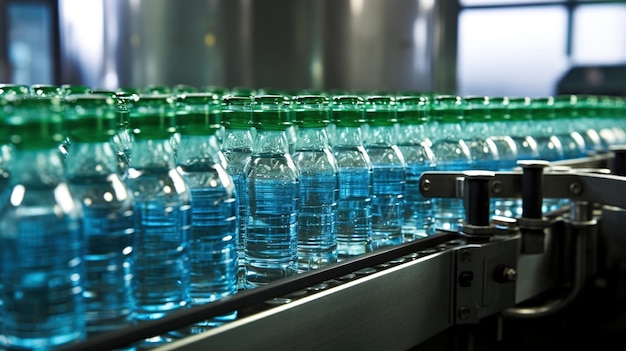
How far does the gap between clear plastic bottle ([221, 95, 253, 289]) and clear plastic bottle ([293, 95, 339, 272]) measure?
88 millimetres

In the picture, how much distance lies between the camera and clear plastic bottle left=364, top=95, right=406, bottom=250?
1.39 m

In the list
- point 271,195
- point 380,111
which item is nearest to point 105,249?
point 271,195

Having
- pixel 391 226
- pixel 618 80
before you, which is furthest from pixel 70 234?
pixel 618 80

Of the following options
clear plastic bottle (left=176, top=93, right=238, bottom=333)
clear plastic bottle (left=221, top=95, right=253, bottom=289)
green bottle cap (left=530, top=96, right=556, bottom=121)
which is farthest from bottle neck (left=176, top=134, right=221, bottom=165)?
green bottle cap (left=530, top=96, right=556, bottom=121)

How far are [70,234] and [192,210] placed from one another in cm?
22

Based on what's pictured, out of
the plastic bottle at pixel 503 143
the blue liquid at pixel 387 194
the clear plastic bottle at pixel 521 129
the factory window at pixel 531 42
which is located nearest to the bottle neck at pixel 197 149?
the blue liquid at pixel 387 194

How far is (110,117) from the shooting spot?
0.83m

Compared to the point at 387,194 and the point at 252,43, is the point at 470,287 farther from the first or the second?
the point at 252,43

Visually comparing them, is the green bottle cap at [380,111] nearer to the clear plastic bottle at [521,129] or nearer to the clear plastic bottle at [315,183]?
the clear plastic bottle at [315,183]

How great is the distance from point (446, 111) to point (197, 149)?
2.65 feet

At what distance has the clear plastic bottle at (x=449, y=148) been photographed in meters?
1.63

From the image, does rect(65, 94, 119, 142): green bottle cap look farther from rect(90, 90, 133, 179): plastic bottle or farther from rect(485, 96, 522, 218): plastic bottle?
rect(485, 96, 522, 218): plastic bottle

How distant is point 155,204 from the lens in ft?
2.94

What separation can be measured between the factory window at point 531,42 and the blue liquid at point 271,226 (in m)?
4.17
